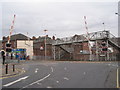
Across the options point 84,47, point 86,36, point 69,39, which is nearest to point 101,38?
point 86,36

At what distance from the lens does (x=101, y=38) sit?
3397 centimetres

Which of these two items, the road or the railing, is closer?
the road

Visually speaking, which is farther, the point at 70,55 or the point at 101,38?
the point at 70,55

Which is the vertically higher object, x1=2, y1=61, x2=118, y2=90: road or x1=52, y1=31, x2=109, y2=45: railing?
x1=52, y1=31, x2=109, y2=45: railing

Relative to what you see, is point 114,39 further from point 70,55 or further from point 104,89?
point 104,89

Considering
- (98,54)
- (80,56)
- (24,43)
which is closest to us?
(98,54)

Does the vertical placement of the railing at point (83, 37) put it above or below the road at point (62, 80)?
above

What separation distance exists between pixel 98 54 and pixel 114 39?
9.44 meters

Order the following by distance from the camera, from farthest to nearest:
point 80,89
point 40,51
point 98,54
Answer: point 40,51, point 98,54, point 80,89

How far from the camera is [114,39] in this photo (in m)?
32.2

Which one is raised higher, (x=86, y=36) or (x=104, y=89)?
(x=86, y=36)

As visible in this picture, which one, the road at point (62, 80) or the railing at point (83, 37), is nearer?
the road at point (62, 80)

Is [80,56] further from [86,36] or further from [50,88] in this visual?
[50,88]

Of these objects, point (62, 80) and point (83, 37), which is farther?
point (83, 37)
